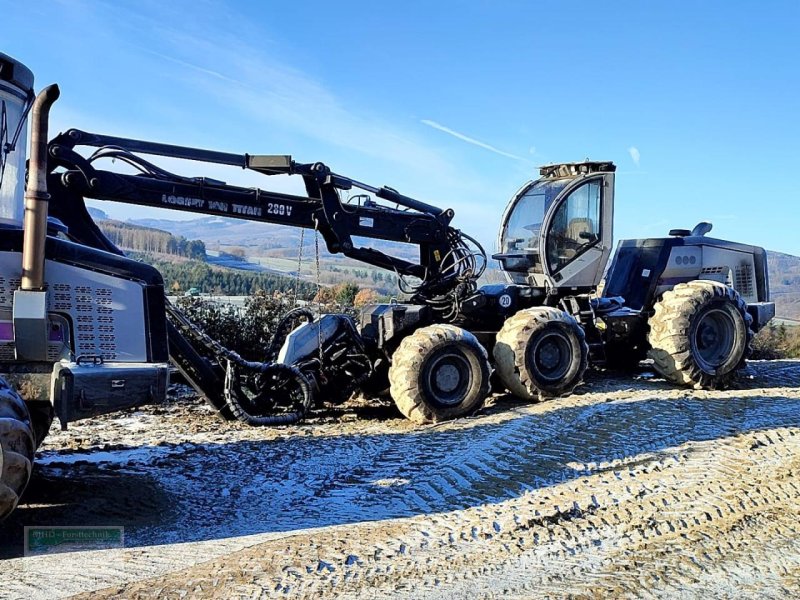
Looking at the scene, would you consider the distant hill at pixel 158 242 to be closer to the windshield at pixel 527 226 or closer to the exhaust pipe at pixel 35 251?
the windshield at pixel 527 226

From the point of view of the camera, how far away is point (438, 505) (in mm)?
5250

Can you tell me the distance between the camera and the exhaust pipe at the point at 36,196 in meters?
4.67

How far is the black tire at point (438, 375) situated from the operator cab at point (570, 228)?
211 centimetres

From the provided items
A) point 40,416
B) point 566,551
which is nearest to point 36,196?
point 40,416

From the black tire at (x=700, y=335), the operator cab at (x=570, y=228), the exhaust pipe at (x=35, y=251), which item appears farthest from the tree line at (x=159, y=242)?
the exhaust pipe at (x=35, y=251)

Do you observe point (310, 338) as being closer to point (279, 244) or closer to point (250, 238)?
point (279, 244)

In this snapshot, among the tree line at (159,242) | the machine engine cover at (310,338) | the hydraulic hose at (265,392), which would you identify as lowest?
the hydraulic hose at (265,392)

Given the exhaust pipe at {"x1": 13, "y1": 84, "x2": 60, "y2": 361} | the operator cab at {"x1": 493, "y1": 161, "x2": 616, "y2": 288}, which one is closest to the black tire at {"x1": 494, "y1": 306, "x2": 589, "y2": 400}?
the operator cab at {"x1": 493, "y1": 161, "x2": 616, "y2": 288}

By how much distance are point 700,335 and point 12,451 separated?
8340 millimetres

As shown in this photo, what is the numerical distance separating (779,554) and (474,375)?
4.28 metres

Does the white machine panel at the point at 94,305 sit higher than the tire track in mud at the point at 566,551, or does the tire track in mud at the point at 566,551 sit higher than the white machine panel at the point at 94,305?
the white machine panel at the point at 94,305

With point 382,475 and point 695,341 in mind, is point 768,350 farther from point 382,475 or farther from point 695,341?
point 382,475

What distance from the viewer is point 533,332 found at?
8.95 m

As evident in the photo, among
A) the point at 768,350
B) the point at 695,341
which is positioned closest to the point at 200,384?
the point at 695,341
